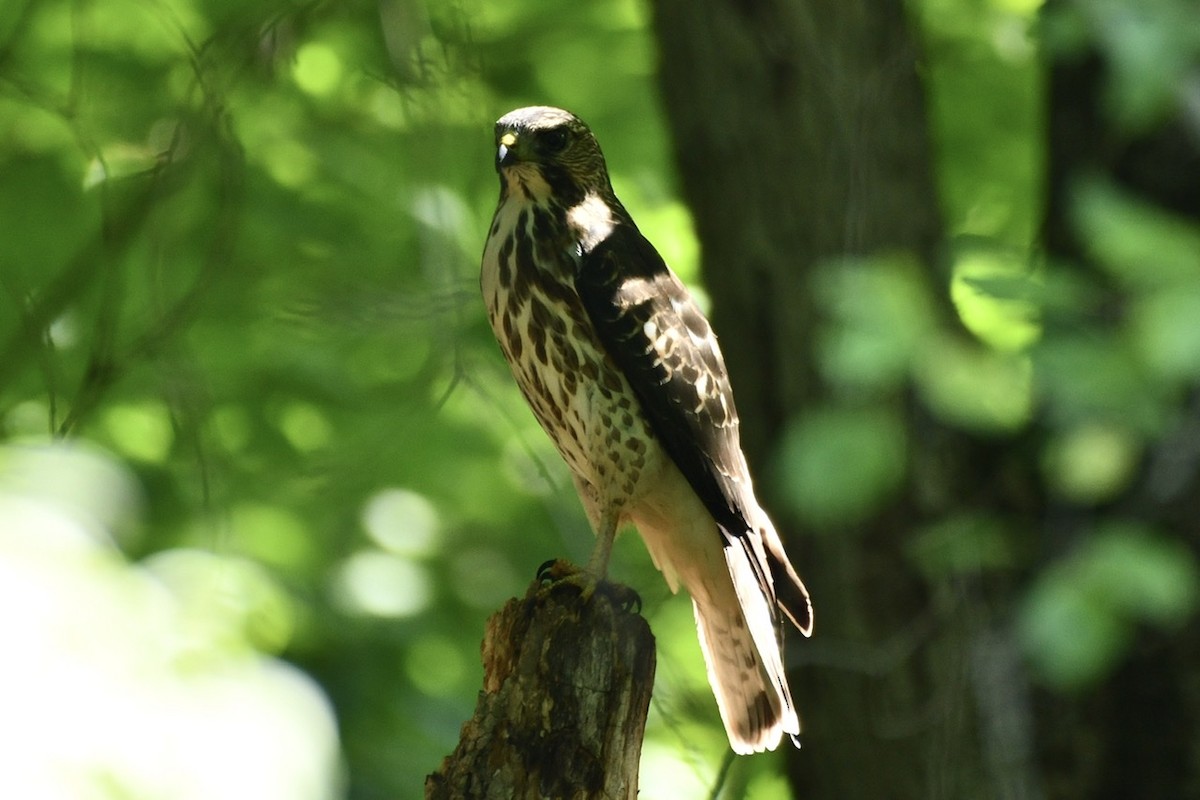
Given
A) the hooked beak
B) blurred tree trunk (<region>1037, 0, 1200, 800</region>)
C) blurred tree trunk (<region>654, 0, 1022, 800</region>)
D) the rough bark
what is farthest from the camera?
blurred tree trunk (<region>654, 0, 1022, 800</region>)

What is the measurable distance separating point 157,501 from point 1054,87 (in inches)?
126

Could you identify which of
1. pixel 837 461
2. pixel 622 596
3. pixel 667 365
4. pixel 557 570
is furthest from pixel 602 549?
pixel 837 461

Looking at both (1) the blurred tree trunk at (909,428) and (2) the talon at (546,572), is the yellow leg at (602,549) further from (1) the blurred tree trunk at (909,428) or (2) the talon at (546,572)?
(1) the blurred tree trunk at (909,428)

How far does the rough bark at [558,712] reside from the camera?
102 inches

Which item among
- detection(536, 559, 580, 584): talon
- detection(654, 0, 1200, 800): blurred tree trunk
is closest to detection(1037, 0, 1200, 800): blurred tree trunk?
detection(654, 0, 1200, 800): blurred tree trunk

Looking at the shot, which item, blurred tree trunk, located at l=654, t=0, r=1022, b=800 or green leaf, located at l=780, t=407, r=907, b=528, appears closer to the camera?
green leaf, located at l=780, t=407, r=907, b=528

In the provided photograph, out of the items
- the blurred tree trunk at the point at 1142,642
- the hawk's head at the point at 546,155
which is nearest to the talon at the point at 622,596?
the hawk's head at the point at 546,155

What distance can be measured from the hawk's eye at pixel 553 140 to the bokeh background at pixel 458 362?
2.36ft

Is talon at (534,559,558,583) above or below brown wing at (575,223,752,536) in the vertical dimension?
below

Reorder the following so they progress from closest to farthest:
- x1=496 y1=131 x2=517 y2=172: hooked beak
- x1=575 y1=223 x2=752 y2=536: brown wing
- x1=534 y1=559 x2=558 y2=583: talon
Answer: x1=534 y1=559 x2=558 y2=583: talon
x1=575 y1=223 x2=752 y2=536: brown wing
x1=496 y1=131 x2=517 y2=172: hooked beak

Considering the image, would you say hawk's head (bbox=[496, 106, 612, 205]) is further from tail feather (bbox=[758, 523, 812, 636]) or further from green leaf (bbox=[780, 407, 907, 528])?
tail feather (bbox=[758, 523, 812, 636])

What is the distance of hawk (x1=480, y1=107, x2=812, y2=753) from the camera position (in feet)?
10.8

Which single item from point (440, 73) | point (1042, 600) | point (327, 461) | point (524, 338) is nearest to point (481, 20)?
point (440, 73)

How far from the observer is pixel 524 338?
3.31 meters
